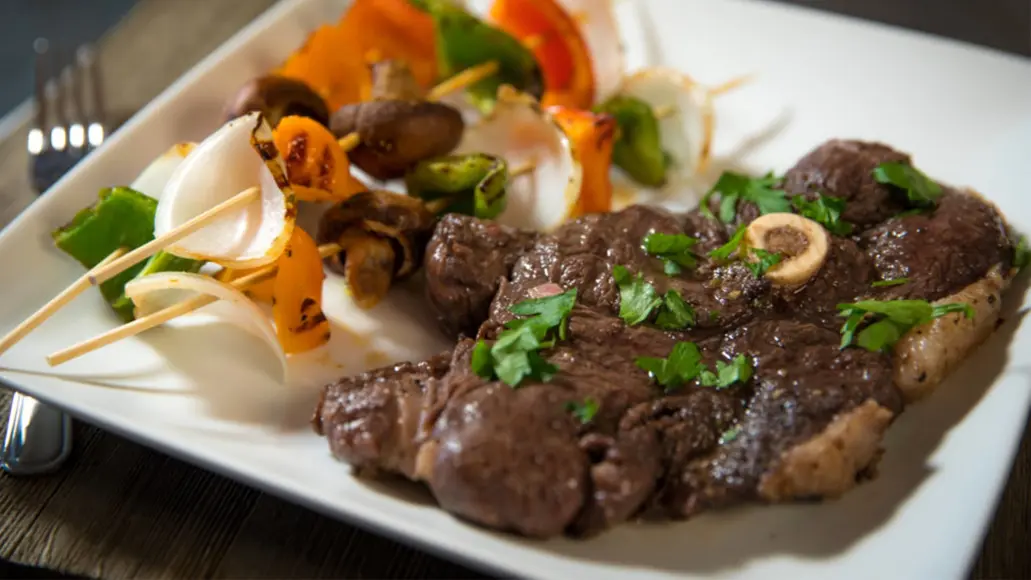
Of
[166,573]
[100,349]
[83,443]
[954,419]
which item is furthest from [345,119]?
[954,419]

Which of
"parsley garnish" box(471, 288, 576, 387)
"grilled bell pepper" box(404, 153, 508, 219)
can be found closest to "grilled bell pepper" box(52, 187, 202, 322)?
"grilled bell pepper" box(404, 153, 508, 219)

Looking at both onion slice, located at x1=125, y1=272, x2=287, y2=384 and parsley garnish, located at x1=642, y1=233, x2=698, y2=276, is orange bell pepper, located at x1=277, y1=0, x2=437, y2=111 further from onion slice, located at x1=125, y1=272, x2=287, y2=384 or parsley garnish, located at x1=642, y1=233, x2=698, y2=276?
parsley garnish, located at x1=642, y1=233, x2=698, y2=276

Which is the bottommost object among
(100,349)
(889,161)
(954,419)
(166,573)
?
(166,573)

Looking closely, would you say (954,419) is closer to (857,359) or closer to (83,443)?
(857,359)

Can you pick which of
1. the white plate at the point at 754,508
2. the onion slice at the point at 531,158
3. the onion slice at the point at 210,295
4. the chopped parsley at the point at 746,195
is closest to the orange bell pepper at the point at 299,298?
the onion slice at the point at 210,295

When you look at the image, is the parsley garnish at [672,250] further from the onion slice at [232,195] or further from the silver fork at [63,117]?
the silver fork at [63,117]

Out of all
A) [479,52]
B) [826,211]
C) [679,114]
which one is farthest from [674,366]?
[479,52]

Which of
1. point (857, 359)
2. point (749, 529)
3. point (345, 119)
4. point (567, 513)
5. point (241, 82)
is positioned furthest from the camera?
point (241, 82)

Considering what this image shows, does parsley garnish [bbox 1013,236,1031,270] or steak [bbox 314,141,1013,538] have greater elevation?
parsley garnish [bbox 1013,236,1031,270]
